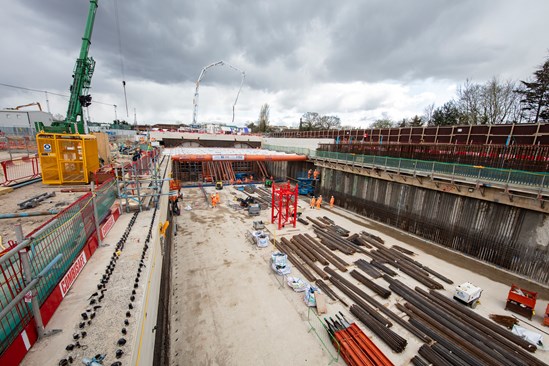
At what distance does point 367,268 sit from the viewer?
10.7 meters

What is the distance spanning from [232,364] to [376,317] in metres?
4.97

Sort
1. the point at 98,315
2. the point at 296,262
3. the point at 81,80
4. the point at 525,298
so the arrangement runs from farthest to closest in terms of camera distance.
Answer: the point at 81,80 → the point at 296,262 → the point at 525,298 → the point at 98,315

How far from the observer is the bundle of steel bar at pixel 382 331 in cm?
672

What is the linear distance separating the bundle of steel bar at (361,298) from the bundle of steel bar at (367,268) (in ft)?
4.72

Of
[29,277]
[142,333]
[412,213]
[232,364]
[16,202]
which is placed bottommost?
[232,364]

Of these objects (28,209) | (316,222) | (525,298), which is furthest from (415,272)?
(28,209)

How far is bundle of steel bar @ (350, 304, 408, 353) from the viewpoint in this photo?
6.72 m

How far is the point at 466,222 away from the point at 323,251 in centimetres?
848

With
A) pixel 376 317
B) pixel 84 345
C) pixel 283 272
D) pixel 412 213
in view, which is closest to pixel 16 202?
pixel 84 345

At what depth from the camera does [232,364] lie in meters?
6.20

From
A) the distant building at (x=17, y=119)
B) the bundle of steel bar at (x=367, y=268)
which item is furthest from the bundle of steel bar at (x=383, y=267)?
the distant building at (x=17, y=119)

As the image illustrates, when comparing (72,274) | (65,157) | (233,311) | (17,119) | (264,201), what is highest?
(17,119)

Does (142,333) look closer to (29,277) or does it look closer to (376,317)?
(29,277)

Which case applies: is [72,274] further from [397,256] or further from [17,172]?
[397,256]
